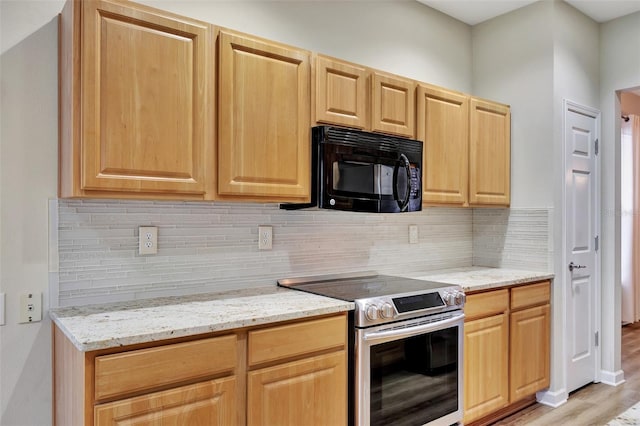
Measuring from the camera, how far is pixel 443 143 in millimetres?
2922

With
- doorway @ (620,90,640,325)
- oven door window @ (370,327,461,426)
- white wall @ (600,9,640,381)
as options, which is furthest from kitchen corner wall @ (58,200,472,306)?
doorway @ (620,90,640,325)

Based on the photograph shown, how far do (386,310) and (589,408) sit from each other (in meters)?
1.90

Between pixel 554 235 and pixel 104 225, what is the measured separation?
108 inches

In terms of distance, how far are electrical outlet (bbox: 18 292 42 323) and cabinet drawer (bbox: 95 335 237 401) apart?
0.61m

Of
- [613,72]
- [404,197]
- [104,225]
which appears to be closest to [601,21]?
[613,72]

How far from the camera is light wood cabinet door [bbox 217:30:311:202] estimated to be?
79.2 inches

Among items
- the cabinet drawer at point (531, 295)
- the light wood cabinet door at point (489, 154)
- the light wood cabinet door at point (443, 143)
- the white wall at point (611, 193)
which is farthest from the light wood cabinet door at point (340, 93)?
the white wall at point (611, 193)

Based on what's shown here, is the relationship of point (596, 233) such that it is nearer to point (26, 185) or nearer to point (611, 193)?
point (611, 193)

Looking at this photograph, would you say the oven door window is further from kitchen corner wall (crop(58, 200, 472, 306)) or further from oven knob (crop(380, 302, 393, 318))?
kitchen corner wall (crop(58, 200, 472, 306))

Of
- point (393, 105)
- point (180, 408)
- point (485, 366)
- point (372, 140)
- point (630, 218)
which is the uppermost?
point (393, 105)

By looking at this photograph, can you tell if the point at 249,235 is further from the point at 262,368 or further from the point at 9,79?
the point at 9,79

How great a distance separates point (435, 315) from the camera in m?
2.37

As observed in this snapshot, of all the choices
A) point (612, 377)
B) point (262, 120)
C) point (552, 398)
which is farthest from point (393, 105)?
point (612, 377)

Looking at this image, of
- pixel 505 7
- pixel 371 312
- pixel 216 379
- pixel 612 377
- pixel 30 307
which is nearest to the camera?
pixel 216 379
